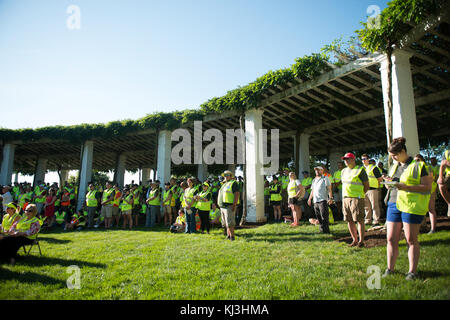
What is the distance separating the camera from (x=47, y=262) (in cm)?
518

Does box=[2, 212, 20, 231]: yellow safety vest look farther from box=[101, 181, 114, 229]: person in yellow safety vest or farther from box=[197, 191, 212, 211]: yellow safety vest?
box=[197, 191, 212, 211]: yellow safety vest

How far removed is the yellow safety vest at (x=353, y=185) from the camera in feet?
16.8

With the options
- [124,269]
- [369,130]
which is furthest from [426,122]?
[124,269]

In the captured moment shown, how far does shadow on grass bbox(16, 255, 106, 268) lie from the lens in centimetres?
484

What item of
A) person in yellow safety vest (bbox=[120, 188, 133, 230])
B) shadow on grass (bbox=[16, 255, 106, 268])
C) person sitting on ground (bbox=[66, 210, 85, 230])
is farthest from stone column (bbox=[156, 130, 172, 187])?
shadow on grass (bbox=[16, 255, 106, 268])

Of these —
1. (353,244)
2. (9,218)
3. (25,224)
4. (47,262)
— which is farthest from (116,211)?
(353,244)

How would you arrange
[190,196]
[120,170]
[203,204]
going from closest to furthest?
[203,204] < [190,196] < [120,170]

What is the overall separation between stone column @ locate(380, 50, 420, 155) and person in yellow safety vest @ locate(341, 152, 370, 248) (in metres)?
2.33

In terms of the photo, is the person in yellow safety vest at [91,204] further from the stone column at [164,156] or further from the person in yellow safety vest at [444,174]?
the person in yellow safety vest at [444,174]

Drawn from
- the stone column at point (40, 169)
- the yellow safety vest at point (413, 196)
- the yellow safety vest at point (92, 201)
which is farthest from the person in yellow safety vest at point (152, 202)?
the stone column at point (40, 169)

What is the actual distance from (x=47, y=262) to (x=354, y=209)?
20.8ft

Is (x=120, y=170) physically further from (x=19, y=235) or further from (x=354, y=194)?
(x=354, y=194)

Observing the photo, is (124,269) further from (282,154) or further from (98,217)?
(282,154)
